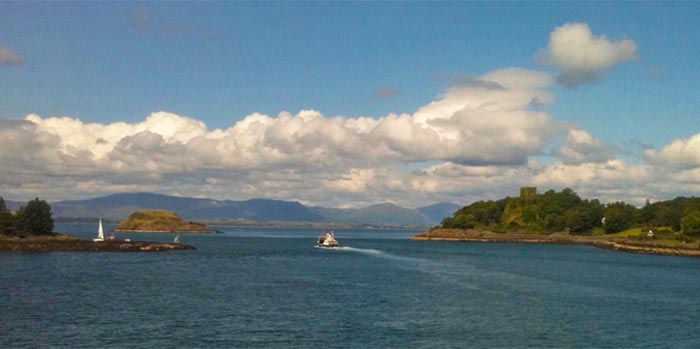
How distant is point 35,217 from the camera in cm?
18075

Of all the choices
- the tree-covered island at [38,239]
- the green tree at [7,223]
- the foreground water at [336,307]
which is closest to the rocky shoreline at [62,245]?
the tree-covered island at [38,239]

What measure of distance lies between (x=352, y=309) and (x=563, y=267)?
277ft

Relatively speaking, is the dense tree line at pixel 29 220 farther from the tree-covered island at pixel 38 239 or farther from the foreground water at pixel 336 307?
the foreground water at pixel 336 307

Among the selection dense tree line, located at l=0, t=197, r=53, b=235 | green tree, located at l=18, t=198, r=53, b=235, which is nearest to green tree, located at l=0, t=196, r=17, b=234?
dense tree line, located at l=0, t=197, r=53, b=235

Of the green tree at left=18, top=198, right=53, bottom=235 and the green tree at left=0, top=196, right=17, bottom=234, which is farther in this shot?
the green tree at left=18, top=198, right=53, bottom=235

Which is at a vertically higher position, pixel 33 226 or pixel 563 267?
pixel 33 226

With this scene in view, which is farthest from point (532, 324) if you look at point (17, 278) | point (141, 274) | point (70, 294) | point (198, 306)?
point (17, 278)

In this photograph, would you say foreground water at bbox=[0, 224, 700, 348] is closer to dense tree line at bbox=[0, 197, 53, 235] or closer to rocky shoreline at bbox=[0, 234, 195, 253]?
rocky shoreline at bbox=[0, 234, 195, 253]

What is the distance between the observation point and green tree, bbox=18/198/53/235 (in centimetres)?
17762

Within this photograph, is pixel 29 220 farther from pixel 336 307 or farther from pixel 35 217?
pixel 336 307

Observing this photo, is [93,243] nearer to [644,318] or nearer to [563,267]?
[563,267]

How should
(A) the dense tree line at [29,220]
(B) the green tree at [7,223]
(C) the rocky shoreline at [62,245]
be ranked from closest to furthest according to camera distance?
(C) the rocky shoreline at [62,245]
(B) the green tree at [7,223]
(A) the dense tree line at [29,220]

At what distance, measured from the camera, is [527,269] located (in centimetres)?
13562

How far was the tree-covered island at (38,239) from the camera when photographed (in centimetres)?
16250
